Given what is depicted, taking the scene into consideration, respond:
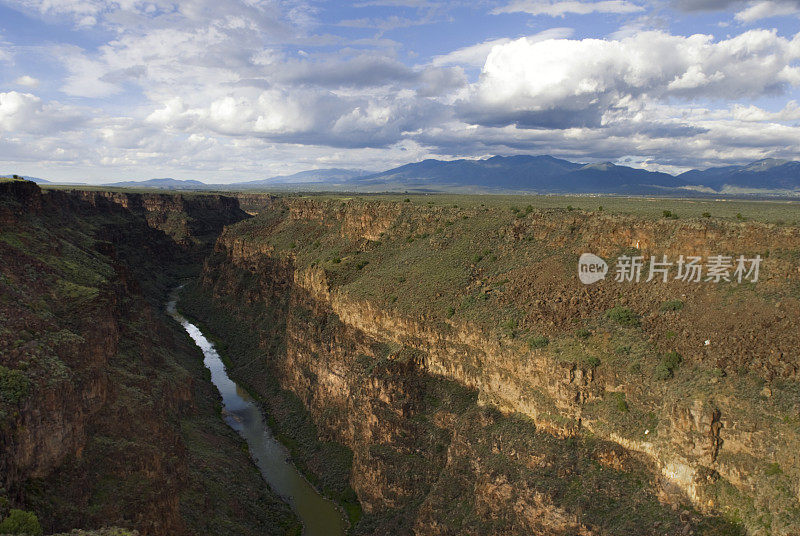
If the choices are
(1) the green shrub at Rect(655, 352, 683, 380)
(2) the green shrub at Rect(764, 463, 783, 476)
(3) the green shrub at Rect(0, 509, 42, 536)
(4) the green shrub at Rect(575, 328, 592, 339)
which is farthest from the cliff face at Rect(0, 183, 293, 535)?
(2) the green shrub at Rect(764, 463, 783, 476)

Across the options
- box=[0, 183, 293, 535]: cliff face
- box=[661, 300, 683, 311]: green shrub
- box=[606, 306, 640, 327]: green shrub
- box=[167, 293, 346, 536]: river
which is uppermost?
box=[661, 300, 683, 311]: green shrub

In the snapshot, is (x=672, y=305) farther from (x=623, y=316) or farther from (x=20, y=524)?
(x=20, y=524)

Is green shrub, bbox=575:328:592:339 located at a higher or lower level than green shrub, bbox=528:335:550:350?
higher

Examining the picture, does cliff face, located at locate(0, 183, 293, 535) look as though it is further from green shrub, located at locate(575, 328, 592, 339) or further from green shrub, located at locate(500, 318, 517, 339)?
green shrub, located at locate(575, 328, 592, 339)

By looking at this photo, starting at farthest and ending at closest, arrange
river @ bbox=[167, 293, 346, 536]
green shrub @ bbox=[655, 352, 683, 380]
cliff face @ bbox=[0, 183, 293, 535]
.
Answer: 1. river @ bbox=[167, 293, 346, 536]
2. green shrub @ bbox=[655, 352, 683, 380]
3. cliff face @ bbox=[0, 183, 293, 535]

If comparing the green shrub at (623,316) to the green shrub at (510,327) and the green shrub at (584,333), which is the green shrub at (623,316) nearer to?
the green shrub at (584,333)

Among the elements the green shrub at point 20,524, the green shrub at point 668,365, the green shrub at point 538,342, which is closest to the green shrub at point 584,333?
the green shrub at point 538,342

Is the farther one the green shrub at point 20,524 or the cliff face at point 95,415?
the cliff face at point 95,415
